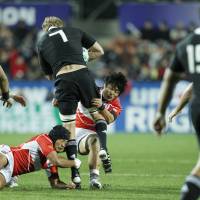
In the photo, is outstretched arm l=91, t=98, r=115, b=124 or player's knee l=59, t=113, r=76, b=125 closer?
player's knee l=59, t=113, r=76, b=125

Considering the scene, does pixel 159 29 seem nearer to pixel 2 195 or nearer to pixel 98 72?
pixel 98 72

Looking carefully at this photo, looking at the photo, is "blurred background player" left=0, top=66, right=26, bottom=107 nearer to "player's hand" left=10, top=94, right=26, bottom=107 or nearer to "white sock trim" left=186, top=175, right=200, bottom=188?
"player's hand" left=10, top=94, right=26, bottom=107

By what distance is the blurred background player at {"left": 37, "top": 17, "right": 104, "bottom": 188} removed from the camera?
9.80m

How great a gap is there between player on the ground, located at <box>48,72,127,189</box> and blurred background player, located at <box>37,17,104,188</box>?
0.81ft

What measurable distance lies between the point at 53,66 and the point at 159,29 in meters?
15.0

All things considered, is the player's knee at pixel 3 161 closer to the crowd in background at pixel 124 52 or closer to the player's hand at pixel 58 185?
the player's hand at pixel 58 185

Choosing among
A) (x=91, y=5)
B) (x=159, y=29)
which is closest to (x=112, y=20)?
(x=91, y=5)

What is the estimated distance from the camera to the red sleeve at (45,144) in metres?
9.38

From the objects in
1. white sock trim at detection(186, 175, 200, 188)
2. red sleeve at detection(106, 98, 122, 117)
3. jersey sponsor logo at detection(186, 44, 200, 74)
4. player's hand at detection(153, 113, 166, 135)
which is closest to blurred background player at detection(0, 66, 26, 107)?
red sleeve at detection(106, 98, 122, 117)

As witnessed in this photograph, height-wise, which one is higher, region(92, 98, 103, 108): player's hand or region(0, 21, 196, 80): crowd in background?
region(92, 98, 103, 108): player's hand

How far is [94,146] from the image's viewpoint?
1020cm

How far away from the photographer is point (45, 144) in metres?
9.45

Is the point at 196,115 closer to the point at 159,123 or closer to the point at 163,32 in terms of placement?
the point at 159,123

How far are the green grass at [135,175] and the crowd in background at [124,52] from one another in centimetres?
396
